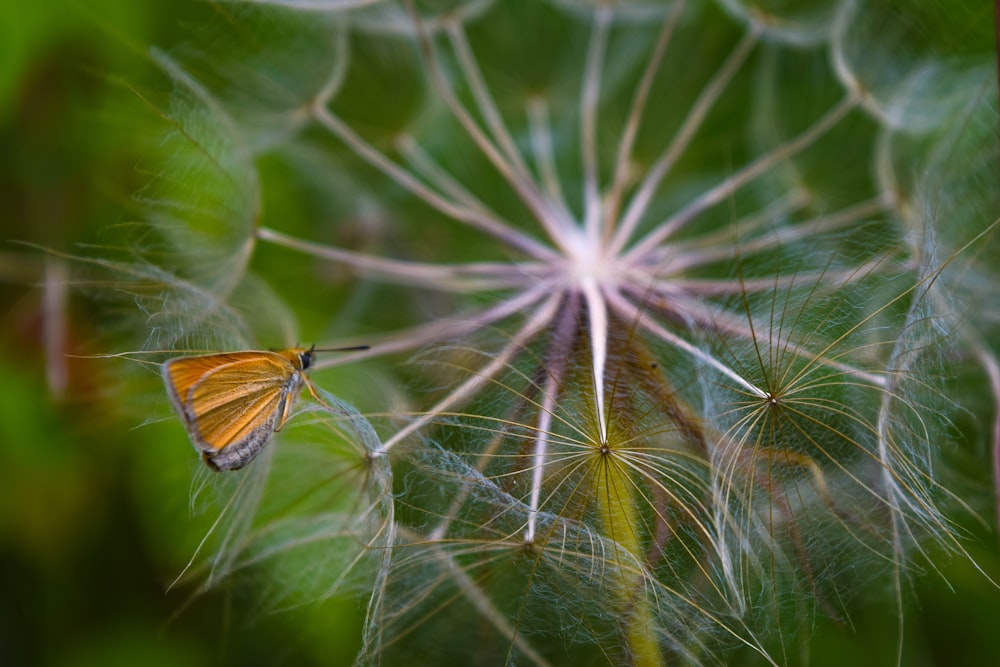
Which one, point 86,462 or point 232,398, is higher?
point 86,462

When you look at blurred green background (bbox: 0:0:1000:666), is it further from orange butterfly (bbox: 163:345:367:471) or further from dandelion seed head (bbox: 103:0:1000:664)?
orange butterfly (bbox: 163:345:367:471)

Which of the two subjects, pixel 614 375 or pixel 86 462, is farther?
pixel 86 462

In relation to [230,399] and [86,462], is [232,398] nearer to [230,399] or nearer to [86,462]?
[230,399]

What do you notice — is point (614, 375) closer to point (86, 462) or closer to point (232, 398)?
point (232, 398)

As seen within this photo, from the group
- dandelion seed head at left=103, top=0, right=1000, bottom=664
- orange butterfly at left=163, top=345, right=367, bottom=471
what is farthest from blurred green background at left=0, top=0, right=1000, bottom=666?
orange butterfly at left=163, top=345, right=367, bottom=471

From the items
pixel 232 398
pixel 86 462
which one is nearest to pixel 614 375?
pixel 232 398

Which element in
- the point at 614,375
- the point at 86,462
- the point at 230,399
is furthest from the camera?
the point at 86,462

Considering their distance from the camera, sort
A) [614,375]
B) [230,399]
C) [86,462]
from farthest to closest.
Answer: [86,462] → [614,375] → [230,399]

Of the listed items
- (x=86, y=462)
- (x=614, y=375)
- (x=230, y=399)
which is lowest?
(x=230, y=399)
